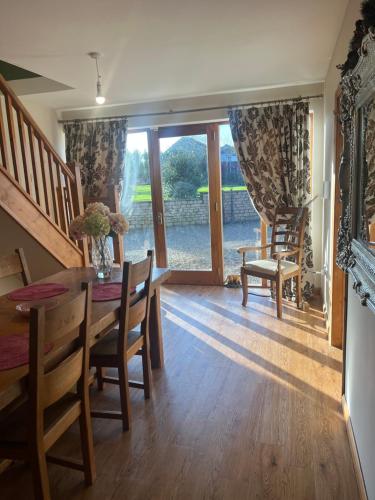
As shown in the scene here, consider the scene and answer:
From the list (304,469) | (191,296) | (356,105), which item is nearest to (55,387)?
(304,469)

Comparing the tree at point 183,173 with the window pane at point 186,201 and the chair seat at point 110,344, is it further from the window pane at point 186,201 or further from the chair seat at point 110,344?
the chair seat at point 110,344

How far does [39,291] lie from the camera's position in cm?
232

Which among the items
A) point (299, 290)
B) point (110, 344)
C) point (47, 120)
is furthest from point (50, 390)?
point (47, 120)

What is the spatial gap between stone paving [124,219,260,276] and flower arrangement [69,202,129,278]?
2.55 m

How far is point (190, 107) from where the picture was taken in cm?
464

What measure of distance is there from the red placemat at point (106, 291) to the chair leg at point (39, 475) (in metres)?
0.88

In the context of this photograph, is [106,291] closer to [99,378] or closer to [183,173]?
[99,378]

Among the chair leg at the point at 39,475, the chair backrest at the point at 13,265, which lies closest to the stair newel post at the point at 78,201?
the chair backrest at the point at 13,265

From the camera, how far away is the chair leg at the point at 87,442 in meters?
1.75

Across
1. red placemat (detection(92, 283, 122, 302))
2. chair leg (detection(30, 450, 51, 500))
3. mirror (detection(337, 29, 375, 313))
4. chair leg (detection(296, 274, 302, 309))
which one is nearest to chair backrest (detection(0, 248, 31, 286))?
red placemat (detection(92, 283, 122, 302))

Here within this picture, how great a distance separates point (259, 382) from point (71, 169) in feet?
8.65

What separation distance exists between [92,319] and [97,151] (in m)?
3.52

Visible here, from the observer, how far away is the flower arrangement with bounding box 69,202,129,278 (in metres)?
2.45

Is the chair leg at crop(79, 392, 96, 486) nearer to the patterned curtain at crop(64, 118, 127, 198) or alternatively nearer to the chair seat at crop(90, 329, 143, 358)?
the chair seat at crop(90, 329, 143, 358)
